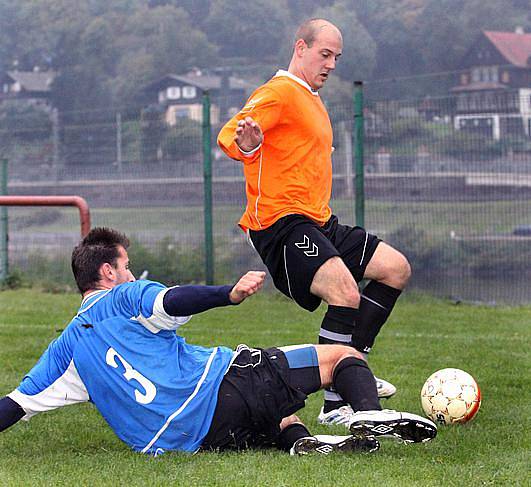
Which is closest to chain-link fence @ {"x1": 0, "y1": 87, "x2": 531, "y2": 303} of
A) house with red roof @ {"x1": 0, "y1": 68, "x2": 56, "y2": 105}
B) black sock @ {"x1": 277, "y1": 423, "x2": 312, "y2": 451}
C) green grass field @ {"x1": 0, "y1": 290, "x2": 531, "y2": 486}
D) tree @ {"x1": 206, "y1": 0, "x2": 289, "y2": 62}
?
green grass field @ {"x1": 0, "y1": 290, "x2": 531, "y2": 486}

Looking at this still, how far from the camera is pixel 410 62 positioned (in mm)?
27172

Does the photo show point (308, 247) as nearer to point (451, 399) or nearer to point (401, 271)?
point (401, 271)

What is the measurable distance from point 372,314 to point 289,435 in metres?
1.29

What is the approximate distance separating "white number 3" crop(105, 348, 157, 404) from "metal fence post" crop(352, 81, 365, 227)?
7.41 m

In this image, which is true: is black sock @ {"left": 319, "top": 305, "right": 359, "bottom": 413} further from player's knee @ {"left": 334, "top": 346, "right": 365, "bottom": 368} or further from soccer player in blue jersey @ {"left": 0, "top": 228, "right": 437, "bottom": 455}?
soccer player in blue jersey @ {"left": 0, "top": 228, "right": 437, "bottom": 455}

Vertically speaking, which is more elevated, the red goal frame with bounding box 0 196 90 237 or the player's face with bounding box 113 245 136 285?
the red goal frame with bounding box 0 196 90 237

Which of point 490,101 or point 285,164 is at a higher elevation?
point 490,101

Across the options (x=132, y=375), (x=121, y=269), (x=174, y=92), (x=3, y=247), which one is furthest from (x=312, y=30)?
(x=174, y=92)

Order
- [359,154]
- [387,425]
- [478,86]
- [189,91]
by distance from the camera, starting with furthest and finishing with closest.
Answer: [189,91] < [478,86] < [359,154] < [387,425]

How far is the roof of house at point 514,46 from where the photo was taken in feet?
74.6

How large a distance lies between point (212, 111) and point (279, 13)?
601 inches

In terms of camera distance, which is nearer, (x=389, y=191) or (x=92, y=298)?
(x=92, y=298)

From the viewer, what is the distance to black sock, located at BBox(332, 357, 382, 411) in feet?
15.9

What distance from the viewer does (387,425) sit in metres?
4.66
